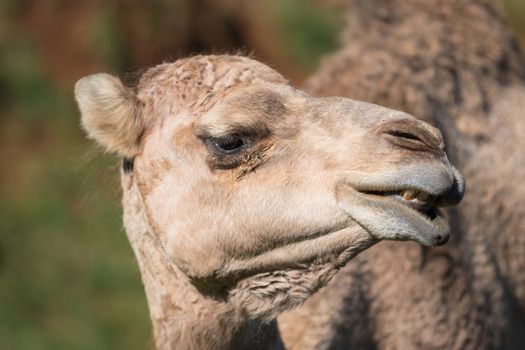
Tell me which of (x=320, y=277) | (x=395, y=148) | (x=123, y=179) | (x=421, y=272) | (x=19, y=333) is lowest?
(x=19, y=333)

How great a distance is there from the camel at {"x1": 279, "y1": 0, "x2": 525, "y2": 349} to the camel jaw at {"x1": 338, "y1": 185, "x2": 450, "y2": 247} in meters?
1.25

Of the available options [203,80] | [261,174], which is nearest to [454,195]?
[261,174]

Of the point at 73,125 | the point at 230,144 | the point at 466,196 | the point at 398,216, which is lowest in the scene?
the point at 73,125

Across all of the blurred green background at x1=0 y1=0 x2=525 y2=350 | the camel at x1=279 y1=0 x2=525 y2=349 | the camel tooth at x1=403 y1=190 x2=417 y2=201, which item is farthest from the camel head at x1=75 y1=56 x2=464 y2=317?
the blurred green background at x1=0 y1=0 x2=525 y2=350

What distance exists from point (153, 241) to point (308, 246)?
0.68 m

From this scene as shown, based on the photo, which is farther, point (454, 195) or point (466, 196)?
point (466, 196)

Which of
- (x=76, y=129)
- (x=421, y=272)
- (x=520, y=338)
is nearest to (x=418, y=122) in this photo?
(x=421, y=272)

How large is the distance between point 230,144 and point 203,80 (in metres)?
0.34

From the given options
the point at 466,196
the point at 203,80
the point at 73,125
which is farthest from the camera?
the point at 73,125

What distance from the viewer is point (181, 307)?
391 cm

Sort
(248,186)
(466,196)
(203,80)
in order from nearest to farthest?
1. (248,186)
2. (203,80)
3. (466,196)

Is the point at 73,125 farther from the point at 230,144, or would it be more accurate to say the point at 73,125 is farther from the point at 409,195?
the point at 409,195

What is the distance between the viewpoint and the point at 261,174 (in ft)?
12.0

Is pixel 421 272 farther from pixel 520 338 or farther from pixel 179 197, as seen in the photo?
pixel 179 197
